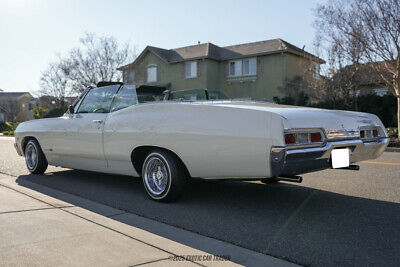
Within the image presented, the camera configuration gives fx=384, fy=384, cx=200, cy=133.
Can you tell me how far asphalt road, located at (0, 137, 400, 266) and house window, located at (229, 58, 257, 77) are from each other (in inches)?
903

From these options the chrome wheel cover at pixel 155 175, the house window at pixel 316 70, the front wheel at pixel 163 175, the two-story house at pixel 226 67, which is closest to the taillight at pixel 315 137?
the front wheel at pixel 163 175

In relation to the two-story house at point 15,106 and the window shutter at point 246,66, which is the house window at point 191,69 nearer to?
the window shutter at point 246,66

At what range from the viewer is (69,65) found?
106 feet

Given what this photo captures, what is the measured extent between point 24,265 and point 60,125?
3.68 metres

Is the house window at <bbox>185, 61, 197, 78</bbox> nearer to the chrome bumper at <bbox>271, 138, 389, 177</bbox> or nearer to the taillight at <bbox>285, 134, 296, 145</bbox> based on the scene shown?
the chrome bumper at <bbox>271, 138, 389, 177</bbox>

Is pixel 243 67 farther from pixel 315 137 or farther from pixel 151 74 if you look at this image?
pixel 315 137

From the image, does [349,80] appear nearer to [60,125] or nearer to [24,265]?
[60,125]

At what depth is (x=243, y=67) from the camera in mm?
29375

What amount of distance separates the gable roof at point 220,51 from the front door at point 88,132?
882 inches

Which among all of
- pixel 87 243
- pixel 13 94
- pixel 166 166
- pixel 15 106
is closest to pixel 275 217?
pixel 166 166

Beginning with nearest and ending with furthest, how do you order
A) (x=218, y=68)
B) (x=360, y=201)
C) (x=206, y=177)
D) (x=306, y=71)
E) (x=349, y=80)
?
(x=206, y=177) → (x=360, y=201) → (x=349, y=80) → (x=306, y=71) → (x=218, y=68)

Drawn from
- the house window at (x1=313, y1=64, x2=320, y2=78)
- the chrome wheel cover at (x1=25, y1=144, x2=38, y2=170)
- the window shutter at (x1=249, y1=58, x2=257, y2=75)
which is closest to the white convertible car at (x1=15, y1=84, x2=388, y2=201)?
the chrome wheel cover at (x1=25, y1=144, x2=38, y2=170)

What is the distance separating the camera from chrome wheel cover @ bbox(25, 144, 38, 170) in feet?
22.0

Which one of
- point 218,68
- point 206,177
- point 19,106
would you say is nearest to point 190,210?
point 206,177
